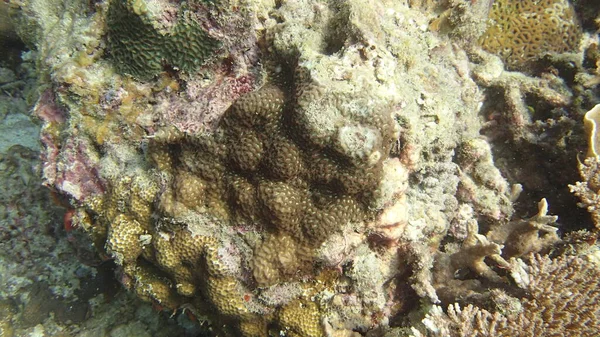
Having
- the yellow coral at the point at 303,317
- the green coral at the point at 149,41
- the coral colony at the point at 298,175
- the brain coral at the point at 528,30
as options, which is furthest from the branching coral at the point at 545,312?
the green coral at the point at 149,41

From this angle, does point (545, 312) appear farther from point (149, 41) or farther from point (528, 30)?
point (149, 41)

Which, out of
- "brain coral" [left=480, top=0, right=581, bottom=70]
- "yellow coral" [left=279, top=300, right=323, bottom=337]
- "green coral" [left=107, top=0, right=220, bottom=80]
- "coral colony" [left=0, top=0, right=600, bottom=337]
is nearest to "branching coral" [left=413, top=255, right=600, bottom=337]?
"coral colony" [left=0, top=0, right=600, bottom=337]

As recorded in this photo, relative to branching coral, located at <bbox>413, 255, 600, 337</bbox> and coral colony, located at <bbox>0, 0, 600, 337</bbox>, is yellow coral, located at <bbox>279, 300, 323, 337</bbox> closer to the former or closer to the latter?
coral colony, located at <bbox>0, 0, 600, 337</bbox>

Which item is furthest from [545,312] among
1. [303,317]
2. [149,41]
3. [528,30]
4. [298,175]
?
[149,41]

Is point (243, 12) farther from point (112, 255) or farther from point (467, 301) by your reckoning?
point (467, 301)

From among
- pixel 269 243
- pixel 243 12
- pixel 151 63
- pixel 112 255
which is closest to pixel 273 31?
pixel 243 12
